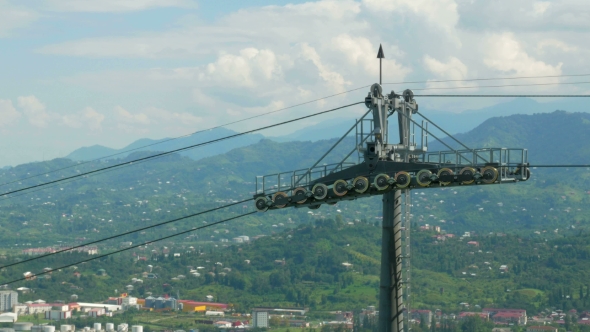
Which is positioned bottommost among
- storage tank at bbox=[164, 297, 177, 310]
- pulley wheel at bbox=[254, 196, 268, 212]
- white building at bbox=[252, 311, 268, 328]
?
white building at bbox=[252, 311, 268, 328]

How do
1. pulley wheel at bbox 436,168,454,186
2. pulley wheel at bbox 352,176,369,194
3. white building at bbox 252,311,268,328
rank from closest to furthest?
pulley wheel at bbox 436,168,454,186 < pulley wheel at bbox 352,176,369,194 < white building at bbox 252,311,268,328

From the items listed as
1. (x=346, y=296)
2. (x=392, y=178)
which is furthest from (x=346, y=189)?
(x=346, y=296)

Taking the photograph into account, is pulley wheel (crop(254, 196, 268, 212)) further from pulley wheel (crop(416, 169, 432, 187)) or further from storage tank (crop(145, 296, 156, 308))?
storage tank (crop(145, 296, 156, 308))

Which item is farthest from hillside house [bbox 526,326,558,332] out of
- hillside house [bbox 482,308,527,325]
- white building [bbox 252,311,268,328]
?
white building [bbox 252,311,268,328]

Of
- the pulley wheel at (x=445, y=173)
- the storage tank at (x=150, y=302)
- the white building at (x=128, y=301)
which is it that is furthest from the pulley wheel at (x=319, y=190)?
the storage tank at (x=150, y=302)

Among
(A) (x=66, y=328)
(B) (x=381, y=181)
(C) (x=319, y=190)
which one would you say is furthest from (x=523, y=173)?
(A) (x=66, y=328)

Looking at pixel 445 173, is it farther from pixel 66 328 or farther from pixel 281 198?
pixel 66 328

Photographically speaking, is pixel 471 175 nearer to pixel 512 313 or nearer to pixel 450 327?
pixel 450 327
